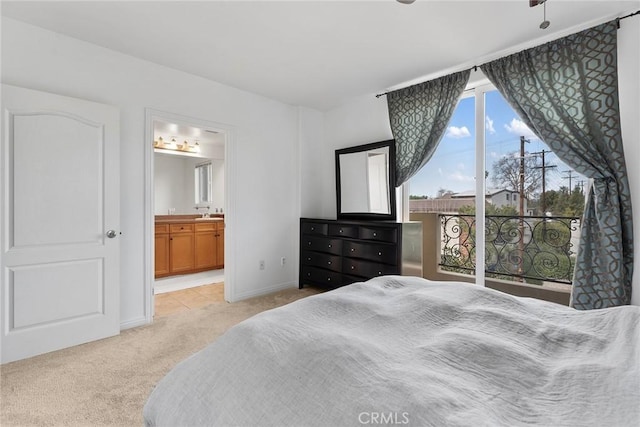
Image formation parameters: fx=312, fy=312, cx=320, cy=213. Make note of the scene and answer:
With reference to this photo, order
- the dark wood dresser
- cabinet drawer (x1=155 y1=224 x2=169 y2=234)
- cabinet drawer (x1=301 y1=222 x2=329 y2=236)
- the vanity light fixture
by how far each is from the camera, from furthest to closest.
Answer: the vanity light fixture → cabinet drawer (x1=155 y1=224 x2=169 y2=234) → cabinet drawer (x1=301 y1=222 x2=329 y2=236) → the dark wood dresser

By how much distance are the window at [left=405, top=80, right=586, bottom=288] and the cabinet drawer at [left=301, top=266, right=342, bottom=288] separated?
1.47m

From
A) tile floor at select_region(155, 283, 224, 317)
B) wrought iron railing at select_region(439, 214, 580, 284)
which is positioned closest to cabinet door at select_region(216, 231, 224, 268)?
tile floor at select_region(155, 283, 224, 317)

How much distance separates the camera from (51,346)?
2.40 metres

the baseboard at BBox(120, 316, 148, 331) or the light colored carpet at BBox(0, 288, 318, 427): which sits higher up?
the baseboard at BBox(120, 316, 148, 331)

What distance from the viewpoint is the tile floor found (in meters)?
3.47

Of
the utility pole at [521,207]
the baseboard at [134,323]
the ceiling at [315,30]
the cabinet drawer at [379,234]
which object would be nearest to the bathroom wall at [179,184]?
the ceiling at [315,30]

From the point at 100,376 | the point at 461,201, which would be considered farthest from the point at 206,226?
the point at 461,201

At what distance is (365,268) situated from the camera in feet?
11.3

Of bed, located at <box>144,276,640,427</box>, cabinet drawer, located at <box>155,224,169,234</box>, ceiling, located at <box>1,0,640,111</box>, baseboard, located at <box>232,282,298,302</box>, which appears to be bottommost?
baseboard, located at <box>232,282,298,302</box>

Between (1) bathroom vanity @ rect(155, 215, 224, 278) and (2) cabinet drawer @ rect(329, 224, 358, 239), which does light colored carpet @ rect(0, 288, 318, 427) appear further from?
(1) bathroom vanity @ rect(155, 215, 224, 278)

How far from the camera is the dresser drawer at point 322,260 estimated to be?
376 cm

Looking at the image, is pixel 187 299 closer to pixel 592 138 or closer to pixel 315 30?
pixel 315 30

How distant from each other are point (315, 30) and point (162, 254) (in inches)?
153

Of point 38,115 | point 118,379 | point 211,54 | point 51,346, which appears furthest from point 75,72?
point 118,379
